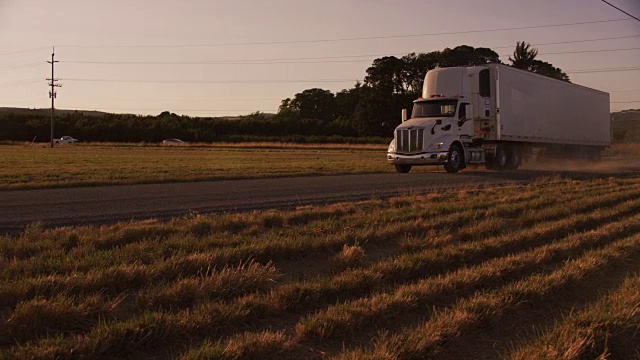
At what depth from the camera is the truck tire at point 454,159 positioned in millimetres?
23875

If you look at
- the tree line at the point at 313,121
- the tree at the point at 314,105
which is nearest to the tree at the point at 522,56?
the tree line at the point at 313,121

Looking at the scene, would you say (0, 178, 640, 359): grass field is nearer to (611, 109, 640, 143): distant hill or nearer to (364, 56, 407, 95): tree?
(611, 109, 640, 143): distant hill

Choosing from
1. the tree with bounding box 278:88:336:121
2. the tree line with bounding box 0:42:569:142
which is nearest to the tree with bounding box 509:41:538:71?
the tree line with bounding box 0:42:569:142

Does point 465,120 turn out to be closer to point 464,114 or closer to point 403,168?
point 464,114

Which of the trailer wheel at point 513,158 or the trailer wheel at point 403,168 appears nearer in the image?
the trailer wheel at point 403,168

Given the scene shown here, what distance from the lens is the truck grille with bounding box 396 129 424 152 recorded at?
23797 millimetres

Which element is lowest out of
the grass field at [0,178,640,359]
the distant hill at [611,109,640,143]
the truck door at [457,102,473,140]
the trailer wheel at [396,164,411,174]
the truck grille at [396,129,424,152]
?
the grass field at [0,178,640,359]

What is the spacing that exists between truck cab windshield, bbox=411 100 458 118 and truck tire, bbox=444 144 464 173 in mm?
1421

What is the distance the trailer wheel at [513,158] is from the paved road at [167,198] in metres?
9.28

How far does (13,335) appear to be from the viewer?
4105 mm

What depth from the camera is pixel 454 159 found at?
24.2 meters

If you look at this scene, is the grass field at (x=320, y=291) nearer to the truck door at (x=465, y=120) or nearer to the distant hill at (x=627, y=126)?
the truck door at (x=465, y=120)

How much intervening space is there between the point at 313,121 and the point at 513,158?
7944 centimetres

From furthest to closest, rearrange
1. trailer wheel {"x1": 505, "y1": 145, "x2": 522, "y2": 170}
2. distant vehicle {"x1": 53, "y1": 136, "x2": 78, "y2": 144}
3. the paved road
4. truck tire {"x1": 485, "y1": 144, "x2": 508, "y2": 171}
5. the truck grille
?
distant vehicle {"x1": 53, "y1": 136, "x2": 78, "y2": 144} → trailer wheel {"x1": 505, "y1": 145, "x2": 522, "y2": 170} → truck tire {"x1": 485, "y1": 144, "x2": 508, "y2": 171} → the truck grille → the paved road
